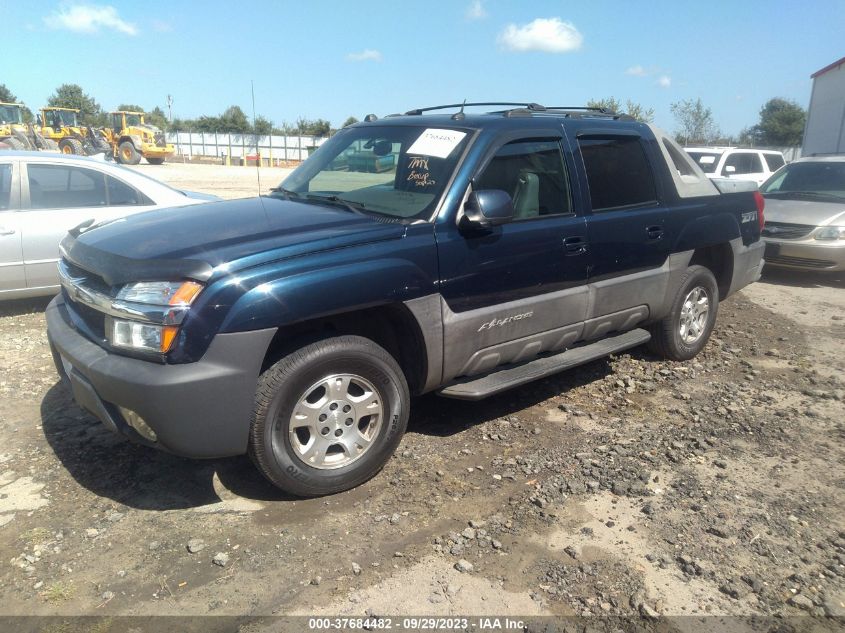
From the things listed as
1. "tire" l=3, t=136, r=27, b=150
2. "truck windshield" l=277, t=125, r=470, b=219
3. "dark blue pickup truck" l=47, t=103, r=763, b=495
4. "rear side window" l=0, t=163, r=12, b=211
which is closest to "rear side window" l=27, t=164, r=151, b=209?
"rear side window" l=0, t=163, r=12, b=211

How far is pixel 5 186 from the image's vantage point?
6.16m

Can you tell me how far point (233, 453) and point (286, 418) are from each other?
0.29 m

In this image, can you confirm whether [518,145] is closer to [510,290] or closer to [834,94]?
[510,290]

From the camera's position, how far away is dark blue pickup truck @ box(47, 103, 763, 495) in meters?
2.93

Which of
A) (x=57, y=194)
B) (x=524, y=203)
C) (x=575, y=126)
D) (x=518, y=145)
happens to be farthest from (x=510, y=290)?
(x=57, y=194)

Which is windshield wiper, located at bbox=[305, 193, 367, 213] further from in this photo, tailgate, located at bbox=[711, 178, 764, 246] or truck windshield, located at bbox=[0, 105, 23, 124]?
truck windshield, located at bbox=[0, 105, 23, 124]

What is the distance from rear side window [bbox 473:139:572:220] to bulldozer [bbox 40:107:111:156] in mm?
33524

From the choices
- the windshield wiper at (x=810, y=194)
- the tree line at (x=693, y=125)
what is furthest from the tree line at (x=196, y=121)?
the windshield wiper at (x=810, y=194)

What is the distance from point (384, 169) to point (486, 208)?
895 mm

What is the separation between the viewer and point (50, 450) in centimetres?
386

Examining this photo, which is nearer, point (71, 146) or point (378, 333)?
→ point (378, 333)

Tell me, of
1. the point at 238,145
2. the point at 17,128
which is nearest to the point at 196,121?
the point at 238,145

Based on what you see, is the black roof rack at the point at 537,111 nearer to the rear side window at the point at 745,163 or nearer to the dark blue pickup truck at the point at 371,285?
the dark blue pickup truck at the point at 371,285

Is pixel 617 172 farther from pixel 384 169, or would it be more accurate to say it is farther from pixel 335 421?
pixel 335 421
